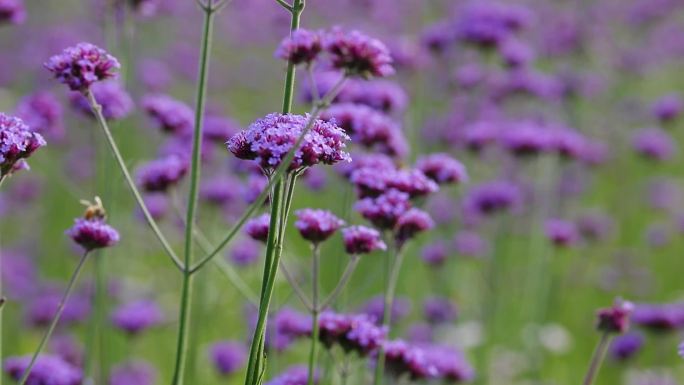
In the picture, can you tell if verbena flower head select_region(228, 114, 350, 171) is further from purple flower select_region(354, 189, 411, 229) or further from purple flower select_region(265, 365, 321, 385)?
purple flower select_region(265, 365, 321, 385)

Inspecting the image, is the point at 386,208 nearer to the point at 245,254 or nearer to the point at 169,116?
the point at 169,116

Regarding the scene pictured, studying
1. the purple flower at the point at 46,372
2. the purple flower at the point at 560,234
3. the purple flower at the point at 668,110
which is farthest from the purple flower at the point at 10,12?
the purple flower at the point at 668,110

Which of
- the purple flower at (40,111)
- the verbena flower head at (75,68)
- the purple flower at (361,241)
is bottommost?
the purple flower at (361,241)

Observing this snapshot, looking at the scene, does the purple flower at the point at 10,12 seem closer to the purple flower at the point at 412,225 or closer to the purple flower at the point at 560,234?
the purple flower at the point at 412,225

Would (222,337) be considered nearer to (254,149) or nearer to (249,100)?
(254,149)

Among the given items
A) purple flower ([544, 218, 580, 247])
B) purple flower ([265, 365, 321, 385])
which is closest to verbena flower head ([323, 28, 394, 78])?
purple flower ([265, 365, 321, 385])

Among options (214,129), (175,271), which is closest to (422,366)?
(214,129)

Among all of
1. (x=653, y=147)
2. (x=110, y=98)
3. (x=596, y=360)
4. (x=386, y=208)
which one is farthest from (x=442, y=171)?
(x=653, y=147)
